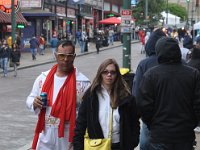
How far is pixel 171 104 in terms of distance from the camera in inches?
171

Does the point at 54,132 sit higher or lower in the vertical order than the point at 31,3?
lower

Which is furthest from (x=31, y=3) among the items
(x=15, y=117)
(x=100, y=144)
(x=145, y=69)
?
(x=100, y=144)

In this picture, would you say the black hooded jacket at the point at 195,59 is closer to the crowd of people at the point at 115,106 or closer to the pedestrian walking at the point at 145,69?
the pedestrian walking at the point at 145,69

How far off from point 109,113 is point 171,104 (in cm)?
56

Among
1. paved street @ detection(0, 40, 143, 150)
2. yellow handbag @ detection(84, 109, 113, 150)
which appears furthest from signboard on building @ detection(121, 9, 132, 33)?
yellow handbag @ detection(84, 109, 113, 150)

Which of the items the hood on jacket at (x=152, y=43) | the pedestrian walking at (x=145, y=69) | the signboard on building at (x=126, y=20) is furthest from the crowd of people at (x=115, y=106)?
the signboard on building at (x=126, y=20)

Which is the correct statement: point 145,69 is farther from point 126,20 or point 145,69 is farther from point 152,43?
point 126,20

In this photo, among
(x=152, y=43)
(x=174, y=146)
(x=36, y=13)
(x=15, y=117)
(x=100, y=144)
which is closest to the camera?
(x=100, y=144)

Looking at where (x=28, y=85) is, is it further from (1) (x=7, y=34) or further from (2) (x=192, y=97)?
(1) (x=7, y=34)

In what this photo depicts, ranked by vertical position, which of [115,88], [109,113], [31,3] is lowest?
[109,113]

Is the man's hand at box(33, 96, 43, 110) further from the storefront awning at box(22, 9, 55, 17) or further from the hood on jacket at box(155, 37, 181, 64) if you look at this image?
the storefront awning at box(22, 9, 55, 17)

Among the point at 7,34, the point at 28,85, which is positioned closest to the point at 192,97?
the point at 28,85

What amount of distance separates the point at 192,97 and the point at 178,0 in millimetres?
131454

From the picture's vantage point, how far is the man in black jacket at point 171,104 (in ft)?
14.2
